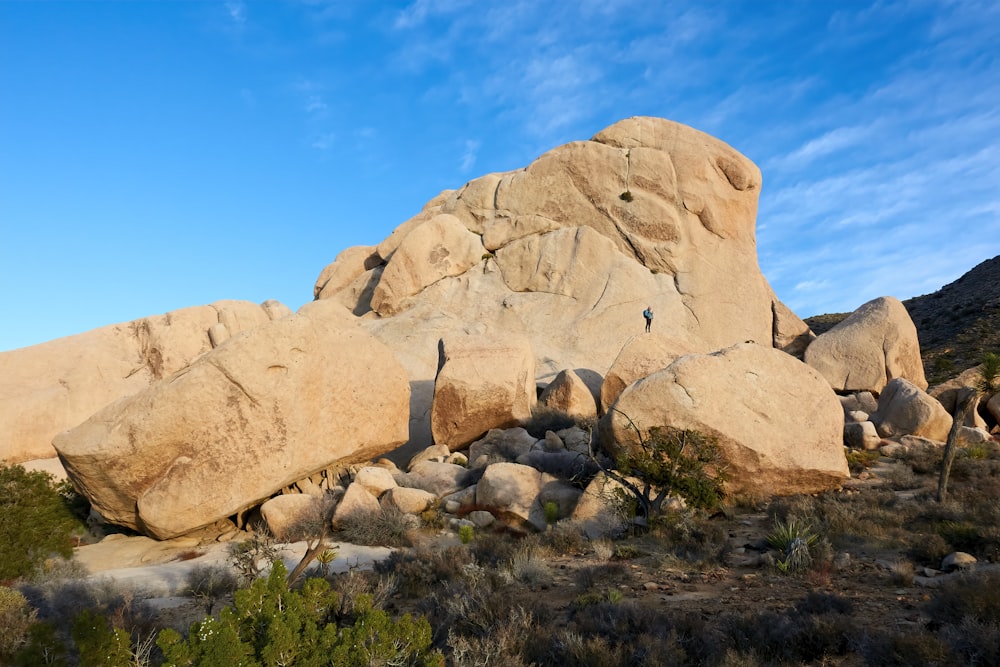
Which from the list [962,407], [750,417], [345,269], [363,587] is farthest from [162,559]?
[345,269]

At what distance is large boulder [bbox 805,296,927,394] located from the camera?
23.5 meters

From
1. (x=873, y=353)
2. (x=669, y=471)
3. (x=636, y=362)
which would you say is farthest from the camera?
(x=873, y=353)

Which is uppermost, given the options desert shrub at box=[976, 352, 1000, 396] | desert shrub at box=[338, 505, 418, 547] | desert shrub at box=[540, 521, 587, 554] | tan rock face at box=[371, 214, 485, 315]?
tan rock face at box=[371, 214, 485, 315]

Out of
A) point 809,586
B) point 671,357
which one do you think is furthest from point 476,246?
point 809,586

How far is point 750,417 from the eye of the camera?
47.2 ft

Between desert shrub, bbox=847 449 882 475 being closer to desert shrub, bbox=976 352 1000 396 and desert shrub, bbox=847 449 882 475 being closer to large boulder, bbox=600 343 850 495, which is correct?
large boulder, bbox=600 343 850 495

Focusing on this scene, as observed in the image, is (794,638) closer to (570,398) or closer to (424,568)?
(424,568)

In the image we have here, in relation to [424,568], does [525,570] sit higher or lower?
lower

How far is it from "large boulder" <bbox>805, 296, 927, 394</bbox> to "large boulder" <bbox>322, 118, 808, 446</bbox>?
17.3ft

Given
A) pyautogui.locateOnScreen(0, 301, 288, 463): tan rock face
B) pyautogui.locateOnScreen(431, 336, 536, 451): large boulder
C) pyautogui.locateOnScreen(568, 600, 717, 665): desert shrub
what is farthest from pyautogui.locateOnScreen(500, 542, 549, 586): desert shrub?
pyautogui.locateOnScreen(0, 301, 288, 463): tan rock face

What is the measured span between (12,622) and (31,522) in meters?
8.79

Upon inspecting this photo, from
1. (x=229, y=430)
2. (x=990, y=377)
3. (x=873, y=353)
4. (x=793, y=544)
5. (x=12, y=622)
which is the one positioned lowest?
(x=793, y=544)

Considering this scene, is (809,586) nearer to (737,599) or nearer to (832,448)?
(737,599)

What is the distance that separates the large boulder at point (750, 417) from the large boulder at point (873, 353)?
10135 millimetres
